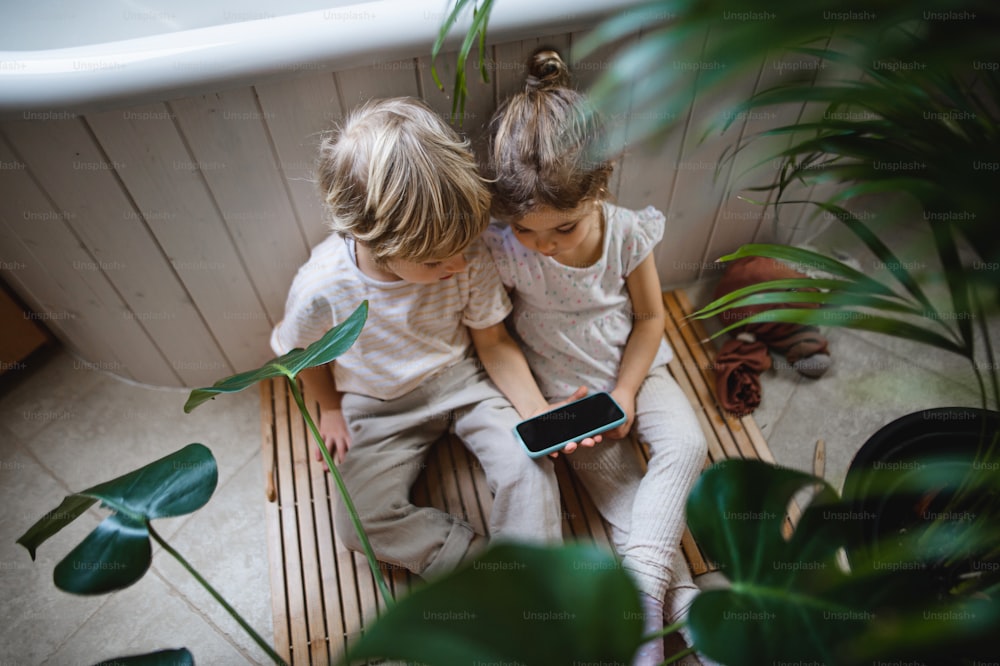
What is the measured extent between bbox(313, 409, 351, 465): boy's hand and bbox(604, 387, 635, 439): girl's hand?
396 mm

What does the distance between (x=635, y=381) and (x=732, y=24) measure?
63cm

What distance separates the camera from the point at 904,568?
0.41m

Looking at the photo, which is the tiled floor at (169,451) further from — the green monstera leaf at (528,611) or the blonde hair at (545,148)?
the green monstera leaf at (528,611)

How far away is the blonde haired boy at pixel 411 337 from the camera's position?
0.69 metres

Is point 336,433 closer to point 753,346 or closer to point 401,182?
point 401,182

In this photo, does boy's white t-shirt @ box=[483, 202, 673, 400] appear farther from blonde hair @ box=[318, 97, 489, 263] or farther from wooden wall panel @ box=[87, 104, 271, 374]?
wooden wall panel @ box=[87, 104, 271, 374]

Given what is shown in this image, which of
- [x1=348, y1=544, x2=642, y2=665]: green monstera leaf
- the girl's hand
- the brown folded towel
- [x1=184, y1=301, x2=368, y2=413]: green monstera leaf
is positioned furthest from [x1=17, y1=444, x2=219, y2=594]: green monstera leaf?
the brown folded towel

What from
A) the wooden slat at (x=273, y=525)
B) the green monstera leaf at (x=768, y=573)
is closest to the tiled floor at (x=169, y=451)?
the wooden slat at (x=273, y=525)

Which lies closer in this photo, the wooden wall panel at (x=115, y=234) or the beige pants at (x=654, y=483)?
the wooden wall panel at (x=115, y=234)

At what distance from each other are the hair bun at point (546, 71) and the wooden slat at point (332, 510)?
0.54 m

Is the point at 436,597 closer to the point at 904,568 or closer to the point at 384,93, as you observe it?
the point at 904,568

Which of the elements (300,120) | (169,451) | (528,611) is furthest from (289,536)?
(528,611)

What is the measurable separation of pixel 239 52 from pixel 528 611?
625mm

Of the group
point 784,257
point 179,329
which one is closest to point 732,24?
point 784,257
